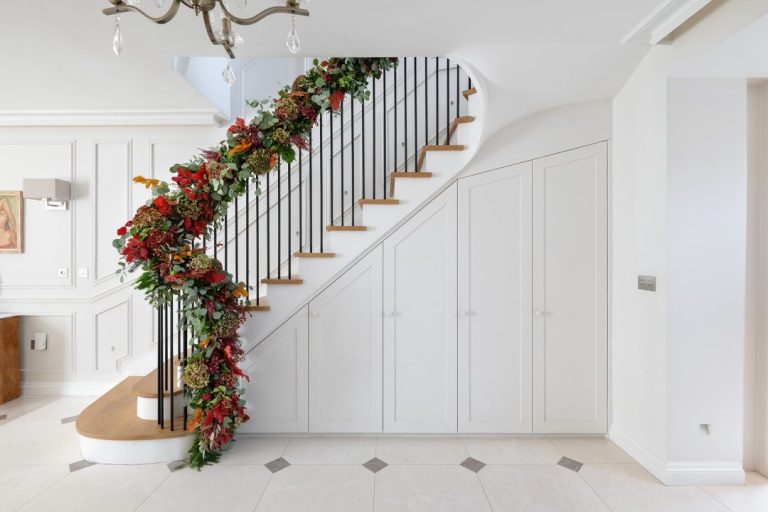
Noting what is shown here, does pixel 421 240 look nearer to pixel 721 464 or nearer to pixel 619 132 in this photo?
pixel 619 132

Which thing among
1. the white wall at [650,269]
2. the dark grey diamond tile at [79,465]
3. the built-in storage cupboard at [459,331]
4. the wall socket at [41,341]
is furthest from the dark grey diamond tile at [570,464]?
the wall socket at [41,341]

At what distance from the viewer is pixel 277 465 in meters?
2.59

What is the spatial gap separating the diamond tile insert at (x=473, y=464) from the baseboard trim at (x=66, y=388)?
341 cm

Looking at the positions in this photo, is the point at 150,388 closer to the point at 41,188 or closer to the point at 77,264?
the point at 77,264

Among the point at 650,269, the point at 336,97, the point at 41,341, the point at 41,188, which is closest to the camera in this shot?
the point at 650,269

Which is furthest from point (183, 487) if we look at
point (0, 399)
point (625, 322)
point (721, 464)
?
point (721, 464)

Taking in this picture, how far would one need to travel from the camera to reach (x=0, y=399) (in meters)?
3.62

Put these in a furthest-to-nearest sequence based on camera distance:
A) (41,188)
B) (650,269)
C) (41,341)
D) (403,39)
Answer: (41,341)
(41,188)
(650,269)
(403,39)

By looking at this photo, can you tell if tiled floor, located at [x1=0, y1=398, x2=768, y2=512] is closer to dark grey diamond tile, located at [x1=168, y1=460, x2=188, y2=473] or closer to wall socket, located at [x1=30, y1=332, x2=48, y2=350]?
dark grey diamond tile, located at [x1=168, y1=460, x2=188, y2=473]

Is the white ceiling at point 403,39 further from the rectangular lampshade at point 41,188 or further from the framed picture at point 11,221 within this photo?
the framed picture at point 11,221

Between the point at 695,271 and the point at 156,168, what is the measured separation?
4439 millimetres

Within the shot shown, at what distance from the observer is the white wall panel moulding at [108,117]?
11.9ft

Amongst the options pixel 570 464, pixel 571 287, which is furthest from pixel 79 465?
pixel 571 287

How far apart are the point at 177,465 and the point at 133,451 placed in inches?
12.2
